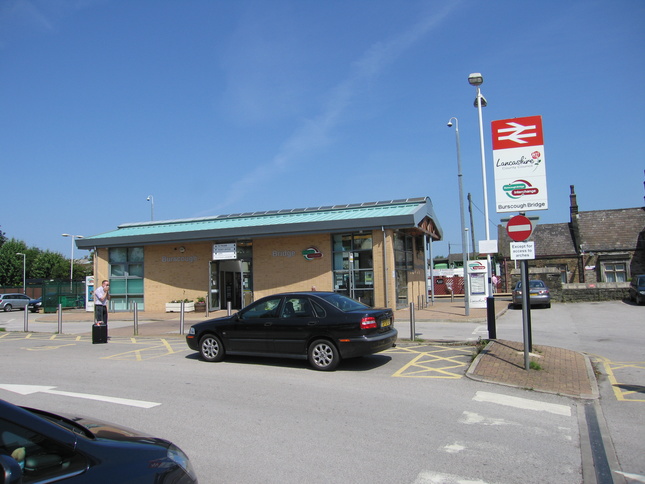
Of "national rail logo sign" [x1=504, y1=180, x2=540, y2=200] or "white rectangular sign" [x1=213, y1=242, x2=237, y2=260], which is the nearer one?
"national rail logo sign" [x1=504, y1=180, x2=540, y2=200]

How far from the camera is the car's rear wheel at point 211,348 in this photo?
10288mm

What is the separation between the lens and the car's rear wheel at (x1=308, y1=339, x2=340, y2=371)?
8992 mm

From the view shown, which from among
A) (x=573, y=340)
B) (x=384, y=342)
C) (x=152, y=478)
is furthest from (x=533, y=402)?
(x=573, y=340)

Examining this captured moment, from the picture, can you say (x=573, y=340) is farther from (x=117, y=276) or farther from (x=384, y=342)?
(x=117, y=276)

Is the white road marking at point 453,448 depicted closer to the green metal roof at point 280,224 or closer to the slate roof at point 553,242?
the green metal roof at point 280,224

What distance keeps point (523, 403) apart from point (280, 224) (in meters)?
17.6

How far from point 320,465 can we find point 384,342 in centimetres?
457

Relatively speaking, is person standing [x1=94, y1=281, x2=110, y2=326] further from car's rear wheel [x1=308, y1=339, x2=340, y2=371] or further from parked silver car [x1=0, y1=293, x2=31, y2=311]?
parked silver car [x1=0, y1=293, x2=31, y2=311]

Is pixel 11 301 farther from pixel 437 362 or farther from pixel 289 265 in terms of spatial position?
pixel 437 362

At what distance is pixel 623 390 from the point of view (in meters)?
7.73

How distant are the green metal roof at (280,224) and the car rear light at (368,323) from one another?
1314 centimetres

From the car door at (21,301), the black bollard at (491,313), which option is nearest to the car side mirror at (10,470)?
the black bollard at (491,313)

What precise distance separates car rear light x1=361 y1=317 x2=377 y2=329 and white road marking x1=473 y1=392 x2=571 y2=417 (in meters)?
2.18

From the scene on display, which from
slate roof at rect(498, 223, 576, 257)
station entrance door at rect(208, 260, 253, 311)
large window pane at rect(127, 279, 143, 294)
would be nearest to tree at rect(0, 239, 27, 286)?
large window pane at rect(127, 279, 143, 294)
